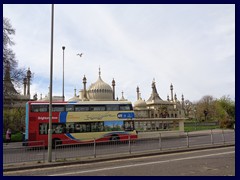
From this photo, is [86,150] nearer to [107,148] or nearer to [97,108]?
[107,148]

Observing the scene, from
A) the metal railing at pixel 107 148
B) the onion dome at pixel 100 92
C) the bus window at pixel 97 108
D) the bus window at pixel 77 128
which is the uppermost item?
the onion dome at pixel 100 92

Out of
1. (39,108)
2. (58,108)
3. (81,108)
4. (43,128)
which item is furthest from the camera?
(81,108)

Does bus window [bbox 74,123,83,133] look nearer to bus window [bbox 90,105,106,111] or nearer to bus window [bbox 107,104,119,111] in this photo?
bus window [bbox 90,105,106,111]

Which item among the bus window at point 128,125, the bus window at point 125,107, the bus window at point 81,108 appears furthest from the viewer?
the bus window at point 125,107

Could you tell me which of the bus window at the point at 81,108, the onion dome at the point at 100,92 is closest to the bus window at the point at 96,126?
the bus window at the point at 81,108

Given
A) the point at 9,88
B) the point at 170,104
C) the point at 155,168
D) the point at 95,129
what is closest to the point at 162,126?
the point at 95,129

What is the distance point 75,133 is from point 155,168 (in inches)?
429

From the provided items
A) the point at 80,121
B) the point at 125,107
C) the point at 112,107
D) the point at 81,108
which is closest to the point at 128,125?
the point at 125,107

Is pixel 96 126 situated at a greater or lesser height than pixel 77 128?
greater

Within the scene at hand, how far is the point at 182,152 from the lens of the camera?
1324 centimetres

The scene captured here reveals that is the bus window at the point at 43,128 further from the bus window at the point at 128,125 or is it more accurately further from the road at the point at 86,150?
the bus window at the point at 128,125

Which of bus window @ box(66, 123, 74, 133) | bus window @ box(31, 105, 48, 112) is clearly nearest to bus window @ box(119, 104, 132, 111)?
bus window @ box(66, 123, 74, 133)

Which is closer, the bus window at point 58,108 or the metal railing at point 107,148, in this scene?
the metal railing at point 107,148

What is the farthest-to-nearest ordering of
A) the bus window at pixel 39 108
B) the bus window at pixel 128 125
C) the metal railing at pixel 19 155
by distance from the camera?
the bus window at pixel 128 125 → the bus window at pixel 39 108 → the metal railing at pixel 19 155
